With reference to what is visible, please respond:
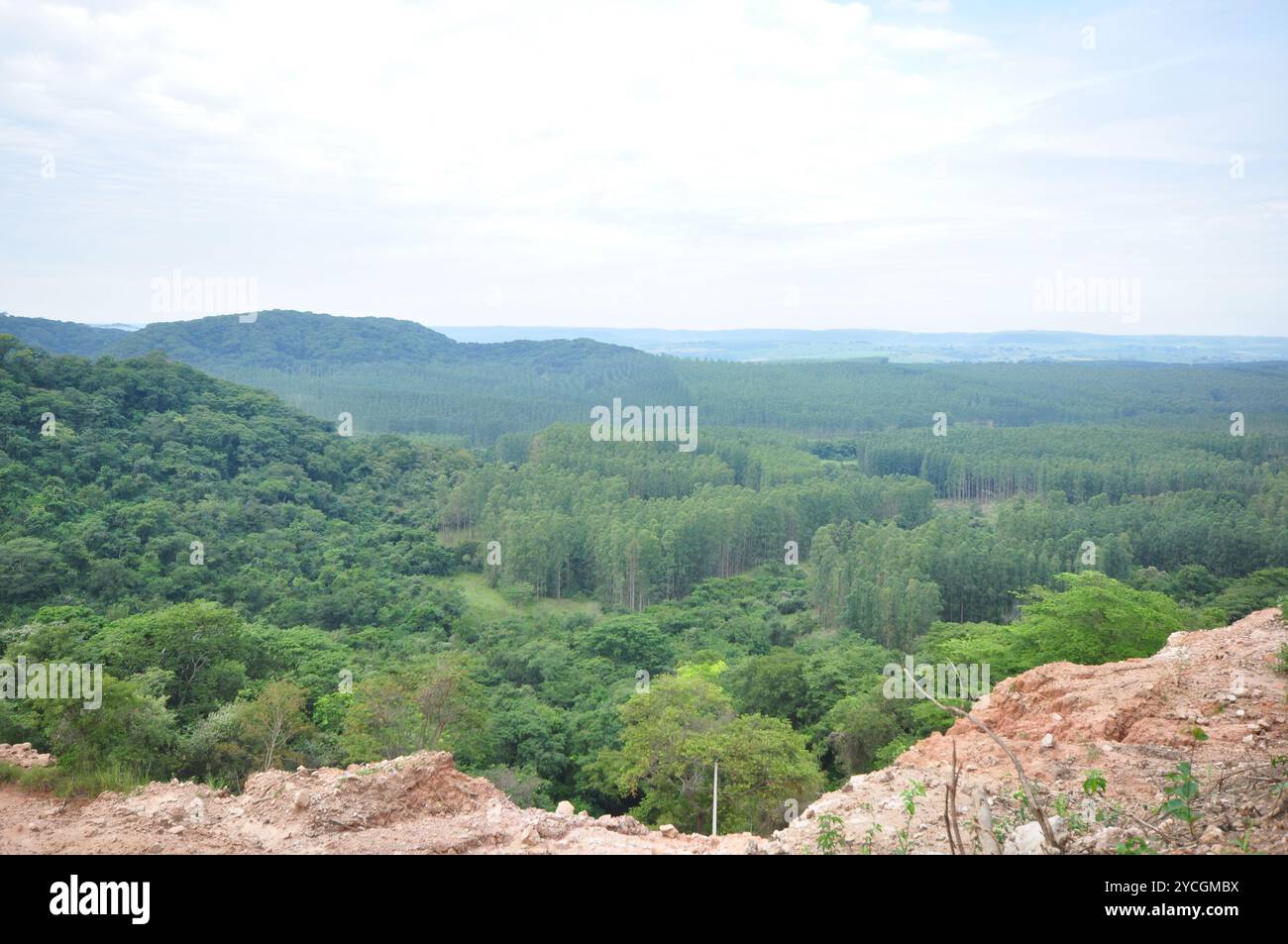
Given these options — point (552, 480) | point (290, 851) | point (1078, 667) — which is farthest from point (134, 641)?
point (552, 480)

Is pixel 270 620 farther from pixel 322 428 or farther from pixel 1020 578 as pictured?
pixel 1020 578

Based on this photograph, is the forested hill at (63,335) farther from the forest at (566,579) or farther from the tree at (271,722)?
the tree at (271,722)

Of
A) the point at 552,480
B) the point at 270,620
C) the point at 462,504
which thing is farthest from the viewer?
the point at 552,480

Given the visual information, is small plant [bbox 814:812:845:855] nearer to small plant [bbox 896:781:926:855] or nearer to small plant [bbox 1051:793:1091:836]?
small plant [bbox 896:781:926:855]

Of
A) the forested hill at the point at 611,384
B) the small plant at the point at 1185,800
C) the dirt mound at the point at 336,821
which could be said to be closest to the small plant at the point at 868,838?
the dirt mound at the point at 336,821

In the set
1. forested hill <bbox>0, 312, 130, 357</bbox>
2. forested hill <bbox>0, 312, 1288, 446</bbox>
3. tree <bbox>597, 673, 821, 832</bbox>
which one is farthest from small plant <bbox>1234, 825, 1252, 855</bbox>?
forested hill <bbox>0, 312, 130, 357</bbox>

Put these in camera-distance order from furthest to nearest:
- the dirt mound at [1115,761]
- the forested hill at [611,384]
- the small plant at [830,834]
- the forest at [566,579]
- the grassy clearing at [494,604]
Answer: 1. the forested hill at [611,384]
2. the grassy clearing at [494,604]
3. the forest at [566,579]
4. the small plant at [830,834]
5. the dirt mound at [1115,761]
